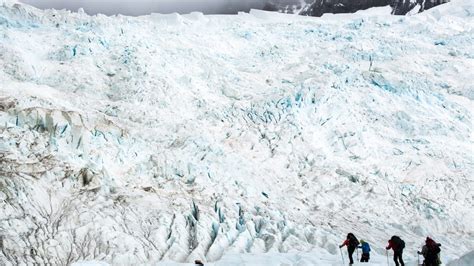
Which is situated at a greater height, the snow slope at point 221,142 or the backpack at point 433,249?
the backpack at point 433,249

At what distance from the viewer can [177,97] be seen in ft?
97.8

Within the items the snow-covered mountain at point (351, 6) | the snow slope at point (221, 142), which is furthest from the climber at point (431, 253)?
the snow-covered mountain at point (351, 6)

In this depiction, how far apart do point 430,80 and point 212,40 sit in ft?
52.3

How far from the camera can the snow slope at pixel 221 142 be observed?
18.6 metres

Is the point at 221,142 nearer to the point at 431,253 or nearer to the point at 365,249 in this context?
the point at 365,249

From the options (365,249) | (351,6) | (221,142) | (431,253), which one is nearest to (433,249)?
(431,253)

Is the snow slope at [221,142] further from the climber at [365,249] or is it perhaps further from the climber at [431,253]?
the climber at [431,253]

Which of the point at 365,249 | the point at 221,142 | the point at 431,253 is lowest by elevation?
the point at 221,142

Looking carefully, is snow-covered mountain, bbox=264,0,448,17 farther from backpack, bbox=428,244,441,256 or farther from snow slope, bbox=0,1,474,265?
backpack, bbox=428,244,441,256

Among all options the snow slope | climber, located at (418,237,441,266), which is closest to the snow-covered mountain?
the snow slope

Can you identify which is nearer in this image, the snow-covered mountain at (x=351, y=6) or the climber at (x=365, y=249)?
the climber at (x=365, y=249)

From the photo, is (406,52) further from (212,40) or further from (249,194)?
(249,194)

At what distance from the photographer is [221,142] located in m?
26.5

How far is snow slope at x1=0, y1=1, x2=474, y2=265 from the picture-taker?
731 inches
